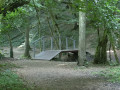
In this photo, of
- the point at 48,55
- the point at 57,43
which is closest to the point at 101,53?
the point at 48,55

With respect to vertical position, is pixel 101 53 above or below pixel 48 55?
above

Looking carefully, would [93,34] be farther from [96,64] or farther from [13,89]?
[13,89]

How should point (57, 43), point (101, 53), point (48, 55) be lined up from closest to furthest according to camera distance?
point (101, 53)
point (48, 55)
point (57, 43)

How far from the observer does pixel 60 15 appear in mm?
22359

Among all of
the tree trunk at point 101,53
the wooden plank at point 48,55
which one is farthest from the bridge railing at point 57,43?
the tree trunk at point 101,53

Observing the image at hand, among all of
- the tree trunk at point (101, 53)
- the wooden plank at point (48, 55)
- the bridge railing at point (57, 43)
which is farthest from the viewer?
the bridge railing at point (57, 43)

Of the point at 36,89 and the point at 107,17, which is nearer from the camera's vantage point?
the point at 36,89

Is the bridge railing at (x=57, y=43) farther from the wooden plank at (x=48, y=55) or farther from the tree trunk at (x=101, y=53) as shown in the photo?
the tree trunk at (x=101, y=53)

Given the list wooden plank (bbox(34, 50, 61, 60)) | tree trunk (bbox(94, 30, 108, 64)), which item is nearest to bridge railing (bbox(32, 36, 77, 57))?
wooden plank (bbox(34, 50, 61, 60))

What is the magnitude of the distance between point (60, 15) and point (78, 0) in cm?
1644

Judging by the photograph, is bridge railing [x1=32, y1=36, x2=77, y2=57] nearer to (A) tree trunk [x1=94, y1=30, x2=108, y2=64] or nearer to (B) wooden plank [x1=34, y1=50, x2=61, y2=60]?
(B) wooden plank [x1=34, y1=50, x2=61, y2=60]

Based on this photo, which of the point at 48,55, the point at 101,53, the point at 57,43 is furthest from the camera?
the point at 57,43

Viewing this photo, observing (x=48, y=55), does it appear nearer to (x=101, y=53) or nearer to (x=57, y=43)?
(x=57, y=43)

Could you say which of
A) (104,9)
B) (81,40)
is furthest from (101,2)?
(81,40)
